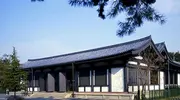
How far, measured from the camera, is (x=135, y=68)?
88.8ft

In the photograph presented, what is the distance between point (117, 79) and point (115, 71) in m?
0.75

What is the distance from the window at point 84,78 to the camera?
95.4 feet

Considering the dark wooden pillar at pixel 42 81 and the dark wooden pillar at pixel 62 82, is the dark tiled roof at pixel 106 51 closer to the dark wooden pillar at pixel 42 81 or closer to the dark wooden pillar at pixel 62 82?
the dark wooden pillar at pixel 62 82

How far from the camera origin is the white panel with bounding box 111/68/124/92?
84.9ft

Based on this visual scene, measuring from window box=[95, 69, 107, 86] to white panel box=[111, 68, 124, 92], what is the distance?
0.91 meters

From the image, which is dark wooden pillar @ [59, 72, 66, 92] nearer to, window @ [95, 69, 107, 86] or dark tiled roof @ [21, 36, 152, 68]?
dark tiled roof @ [21, 36, 152, 68]

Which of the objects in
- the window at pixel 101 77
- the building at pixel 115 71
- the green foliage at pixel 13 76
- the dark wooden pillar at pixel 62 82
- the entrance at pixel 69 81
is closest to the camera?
the green foliage at pixel 13 76

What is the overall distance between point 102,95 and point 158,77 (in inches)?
334

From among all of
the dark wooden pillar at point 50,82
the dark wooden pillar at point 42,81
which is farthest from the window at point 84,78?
the dark wooden pillar at point 42,81

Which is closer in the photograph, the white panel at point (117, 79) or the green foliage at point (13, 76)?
the green foliage at point (13, 76)

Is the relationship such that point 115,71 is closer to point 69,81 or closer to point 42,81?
point 69,81

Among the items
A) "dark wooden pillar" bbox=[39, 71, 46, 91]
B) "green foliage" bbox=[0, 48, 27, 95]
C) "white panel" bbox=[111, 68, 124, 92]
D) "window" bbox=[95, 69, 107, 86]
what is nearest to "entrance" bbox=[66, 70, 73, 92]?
"dark wooden pillar" bbox=[39, 71, 46, 91]

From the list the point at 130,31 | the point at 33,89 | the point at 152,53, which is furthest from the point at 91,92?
the point at 130,31

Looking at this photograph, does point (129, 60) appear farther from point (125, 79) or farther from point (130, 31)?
point (130, 31)
